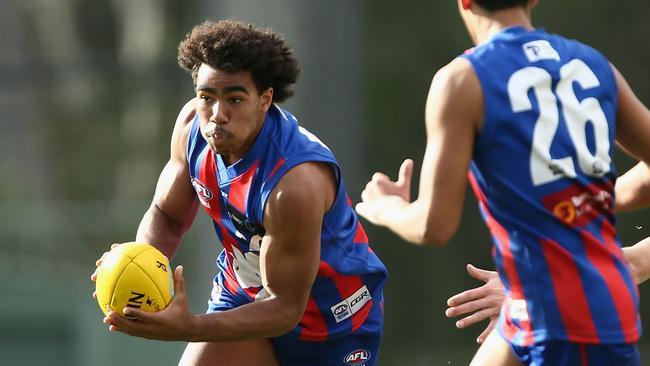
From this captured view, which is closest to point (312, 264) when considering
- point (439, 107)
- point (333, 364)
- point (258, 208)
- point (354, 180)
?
point (258, 208)

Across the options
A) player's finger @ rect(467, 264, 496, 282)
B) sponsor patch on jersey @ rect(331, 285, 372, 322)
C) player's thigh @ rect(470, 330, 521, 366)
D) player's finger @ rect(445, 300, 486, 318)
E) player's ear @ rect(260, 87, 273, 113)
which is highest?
player's ear @ rect(260, 87, 273, 113)

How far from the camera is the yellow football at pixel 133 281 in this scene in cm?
442

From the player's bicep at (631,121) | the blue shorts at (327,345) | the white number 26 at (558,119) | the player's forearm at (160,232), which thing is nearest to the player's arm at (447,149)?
the white number 26 at (558,119)

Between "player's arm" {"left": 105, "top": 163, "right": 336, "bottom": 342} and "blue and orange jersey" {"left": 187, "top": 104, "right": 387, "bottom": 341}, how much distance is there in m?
0.07

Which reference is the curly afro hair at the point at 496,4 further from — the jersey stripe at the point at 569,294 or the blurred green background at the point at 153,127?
the blurred green background at the point at 153,127

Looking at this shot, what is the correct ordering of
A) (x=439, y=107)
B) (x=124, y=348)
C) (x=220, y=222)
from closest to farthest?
(x=439, y=107) → (x=220, y=222) → (x=124, y=348)

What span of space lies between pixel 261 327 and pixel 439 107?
54.7 inches

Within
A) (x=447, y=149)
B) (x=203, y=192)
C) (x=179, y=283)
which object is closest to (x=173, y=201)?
(x=203, y=192)

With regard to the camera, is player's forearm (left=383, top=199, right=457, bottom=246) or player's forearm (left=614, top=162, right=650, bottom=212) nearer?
player's forearm (left=383, top=199, right=457, bottom=246)

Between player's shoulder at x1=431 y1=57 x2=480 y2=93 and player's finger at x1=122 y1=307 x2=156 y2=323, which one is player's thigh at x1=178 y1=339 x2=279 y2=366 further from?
player's shoulder at x1=431 y1=57 x2=480 y2=93

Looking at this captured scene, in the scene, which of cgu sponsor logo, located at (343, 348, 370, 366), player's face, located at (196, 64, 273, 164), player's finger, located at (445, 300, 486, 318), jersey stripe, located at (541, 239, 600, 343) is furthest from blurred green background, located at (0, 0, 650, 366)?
jersey stripe, located at (541, 239, 600, 343)

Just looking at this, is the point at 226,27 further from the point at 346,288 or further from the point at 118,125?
the point at 118,125

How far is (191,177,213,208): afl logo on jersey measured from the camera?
496 centimetres

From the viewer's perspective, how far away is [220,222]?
5.00 metres
